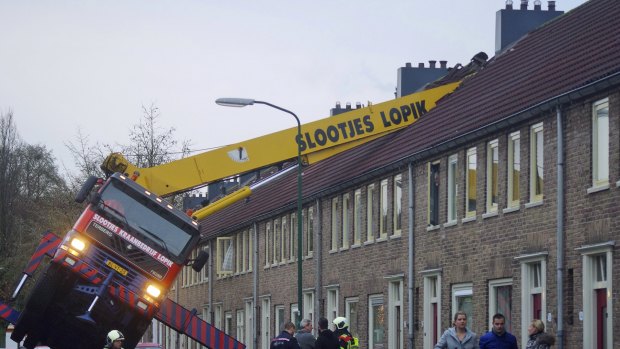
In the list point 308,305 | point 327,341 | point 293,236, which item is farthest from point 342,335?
point 293,236

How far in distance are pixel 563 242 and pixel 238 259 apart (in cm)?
3342

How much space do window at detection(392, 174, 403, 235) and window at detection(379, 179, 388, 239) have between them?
80 centimetres

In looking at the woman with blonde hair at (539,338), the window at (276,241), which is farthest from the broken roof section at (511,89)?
the woman with blonde hair at (539,338)

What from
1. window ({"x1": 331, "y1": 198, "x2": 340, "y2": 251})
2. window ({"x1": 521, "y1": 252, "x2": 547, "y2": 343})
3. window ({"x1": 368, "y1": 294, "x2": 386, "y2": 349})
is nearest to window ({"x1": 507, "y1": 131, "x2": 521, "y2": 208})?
window ({"x1": 521, "y1": 252, "x2": 547, "y2": 343})

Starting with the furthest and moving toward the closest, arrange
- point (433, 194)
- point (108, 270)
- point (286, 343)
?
point (433, 194), point (108, 270), point (286, 343)

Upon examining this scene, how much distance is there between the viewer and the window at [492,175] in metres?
30.8

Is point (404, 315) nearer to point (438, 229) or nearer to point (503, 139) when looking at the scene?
point (438, 229)

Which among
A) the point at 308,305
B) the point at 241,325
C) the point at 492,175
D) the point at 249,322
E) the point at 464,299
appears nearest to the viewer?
the point at 492,175

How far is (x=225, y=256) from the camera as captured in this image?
201 feet

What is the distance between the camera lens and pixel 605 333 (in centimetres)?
2517

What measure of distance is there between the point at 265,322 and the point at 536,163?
2573 centimetres

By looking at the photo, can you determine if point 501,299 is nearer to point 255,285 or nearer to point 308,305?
point 308,305

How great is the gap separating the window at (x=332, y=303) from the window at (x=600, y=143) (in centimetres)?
1844

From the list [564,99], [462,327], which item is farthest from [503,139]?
[462,327]
